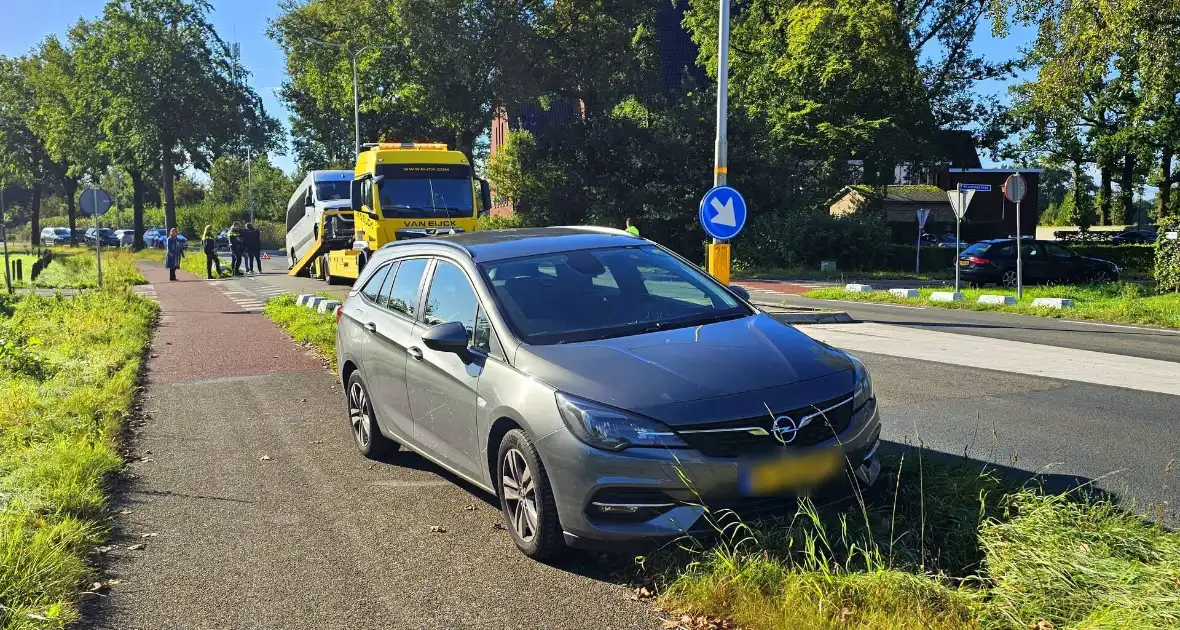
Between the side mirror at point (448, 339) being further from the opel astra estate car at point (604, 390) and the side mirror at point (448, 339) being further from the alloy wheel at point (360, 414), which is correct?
the alloy wheel at point (360, 414)

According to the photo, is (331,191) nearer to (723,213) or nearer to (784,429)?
(723,213)

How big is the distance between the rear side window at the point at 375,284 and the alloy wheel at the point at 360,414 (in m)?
0.62

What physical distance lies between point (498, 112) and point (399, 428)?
39.6 meters

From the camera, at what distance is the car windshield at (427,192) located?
22531mm

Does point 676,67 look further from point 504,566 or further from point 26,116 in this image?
point 504,566

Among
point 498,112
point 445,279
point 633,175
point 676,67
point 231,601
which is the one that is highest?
point 676,67

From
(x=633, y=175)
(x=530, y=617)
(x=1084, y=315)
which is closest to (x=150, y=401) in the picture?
(x=530, y=617)

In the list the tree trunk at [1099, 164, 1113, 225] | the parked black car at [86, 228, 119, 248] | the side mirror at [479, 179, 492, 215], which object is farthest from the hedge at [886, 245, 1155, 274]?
the parked black car at [86, 228, 119, 248]

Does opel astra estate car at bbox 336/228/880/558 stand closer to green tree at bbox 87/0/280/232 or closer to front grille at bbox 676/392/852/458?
front grille at bbox 676/392/852/458

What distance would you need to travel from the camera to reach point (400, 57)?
41375mm

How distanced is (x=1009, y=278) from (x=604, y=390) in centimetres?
2493

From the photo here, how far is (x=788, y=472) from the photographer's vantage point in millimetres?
4297

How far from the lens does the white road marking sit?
370 inches

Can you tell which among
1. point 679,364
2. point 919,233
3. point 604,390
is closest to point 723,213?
point 679,364
